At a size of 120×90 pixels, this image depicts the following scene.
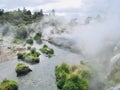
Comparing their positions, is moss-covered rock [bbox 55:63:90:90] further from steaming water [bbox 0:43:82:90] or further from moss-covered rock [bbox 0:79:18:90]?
moss-covered rock [bbox 0:79:18:90]

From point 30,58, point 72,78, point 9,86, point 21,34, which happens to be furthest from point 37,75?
point 21,34

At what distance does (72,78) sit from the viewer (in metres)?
55.0

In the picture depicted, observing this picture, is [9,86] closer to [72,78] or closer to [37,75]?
[37,75]

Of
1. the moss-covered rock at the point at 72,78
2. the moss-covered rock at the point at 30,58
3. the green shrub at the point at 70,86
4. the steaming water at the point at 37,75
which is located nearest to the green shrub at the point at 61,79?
the moss-covered rock at the point at 72,78

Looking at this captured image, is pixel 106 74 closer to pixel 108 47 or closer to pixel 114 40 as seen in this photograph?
pixel 108 47

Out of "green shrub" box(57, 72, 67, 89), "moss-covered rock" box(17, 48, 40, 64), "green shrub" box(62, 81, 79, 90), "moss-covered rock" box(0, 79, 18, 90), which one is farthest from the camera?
"moss-covered rock" box(17, 48, 40, 64)

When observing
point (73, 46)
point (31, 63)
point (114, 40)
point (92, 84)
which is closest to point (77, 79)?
point (92, 84)

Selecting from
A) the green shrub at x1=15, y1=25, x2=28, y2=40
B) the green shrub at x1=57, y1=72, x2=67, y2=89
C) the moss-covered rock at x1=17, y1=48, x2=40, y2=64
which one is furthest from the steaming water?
the green shrub at x1=15, y1=25, x2=28, y2=40

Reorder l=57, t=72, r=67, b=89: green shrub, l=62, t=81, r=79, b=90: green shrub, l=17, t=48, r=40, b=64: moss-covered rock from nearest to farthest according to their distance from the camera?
l=62, t=81, r=79, b=90: green shrub → l=57, t=72, r=67, b=89: green shrub → l=17, t=48, r=40, b=64: moss-covered rock

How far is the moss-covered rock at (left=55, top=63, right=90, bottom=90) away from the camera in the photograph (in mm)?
53438

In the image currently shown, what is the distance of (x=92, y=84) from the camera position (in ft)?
184

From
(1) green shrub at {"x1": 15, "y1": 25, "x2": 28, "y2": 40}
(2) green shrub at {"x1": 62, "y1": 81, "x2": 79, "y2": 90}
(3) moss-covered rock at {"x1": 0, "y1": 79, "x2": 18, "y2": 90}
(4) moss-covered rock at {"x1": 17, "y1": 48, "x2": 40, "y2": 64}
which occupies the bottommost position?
(2) green shrub at {"x1": 62, "y1": 81, "x2": 79, "y2": 90}

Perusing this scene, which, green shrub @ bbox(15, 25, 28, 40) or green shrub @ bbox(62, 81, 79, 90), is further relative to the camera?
green shrub @ bbox(15, 25, 28, 40)

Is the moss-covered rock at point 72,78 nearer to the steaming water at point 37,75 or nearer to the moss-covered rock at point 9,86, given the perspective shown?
the steaming water at point 37,75
